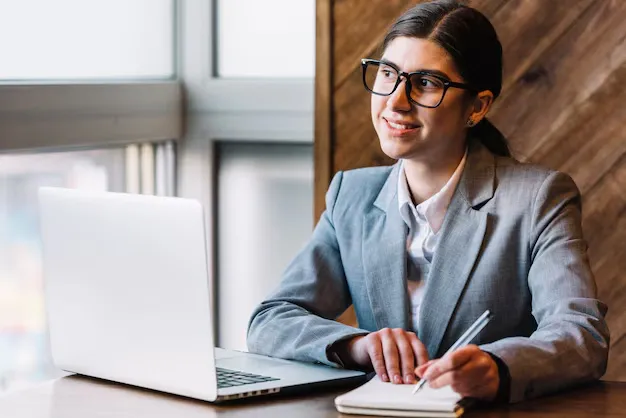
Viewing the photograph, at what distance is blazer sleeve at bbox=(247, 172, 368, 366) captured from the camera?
2.21m

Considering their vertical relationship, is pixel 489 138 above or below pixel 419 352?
above

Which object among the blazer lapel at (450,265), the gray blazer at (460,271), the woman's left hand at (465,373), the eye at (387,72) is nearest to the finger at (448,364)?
the woman's left hand at (465,373)

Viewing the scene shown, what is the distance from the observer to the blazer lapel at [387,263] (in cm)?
246

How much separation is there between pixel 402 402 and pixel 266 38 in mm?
2096

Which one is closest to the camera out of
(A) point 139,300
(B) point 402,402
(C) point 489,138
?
(B) point 402,402

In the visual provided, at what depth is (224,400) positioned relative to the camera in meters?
1.93

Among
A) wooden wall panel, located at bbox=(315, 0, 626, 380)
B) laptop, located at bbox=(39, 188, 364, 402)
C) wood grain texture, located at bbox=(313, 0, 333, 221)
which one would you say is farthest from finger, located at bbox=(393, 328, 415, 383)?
wood grain texture, located at bbox=(313, 0, 333, 221)

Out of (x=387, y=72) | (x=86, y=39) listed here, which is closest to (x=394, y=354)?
(x=387, y=72)

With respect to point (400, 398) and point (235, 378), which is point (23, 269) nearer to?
point (235, 378)

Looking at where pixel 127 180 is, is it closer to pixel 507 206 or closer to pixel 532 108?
pixel 532 108

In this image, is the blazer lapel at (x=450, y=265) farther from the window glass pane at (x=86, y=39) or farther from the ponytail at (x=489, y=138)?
the window glass pane at (x=86, y=39)

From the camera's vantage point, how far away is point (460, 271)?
7.87 ft

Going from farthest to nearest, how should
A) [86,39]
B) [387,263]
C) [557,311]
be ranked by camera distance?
[86,39] < [387,263] < [557,311]

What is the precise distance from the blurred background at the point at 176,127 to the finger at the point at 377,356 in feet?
4.48
